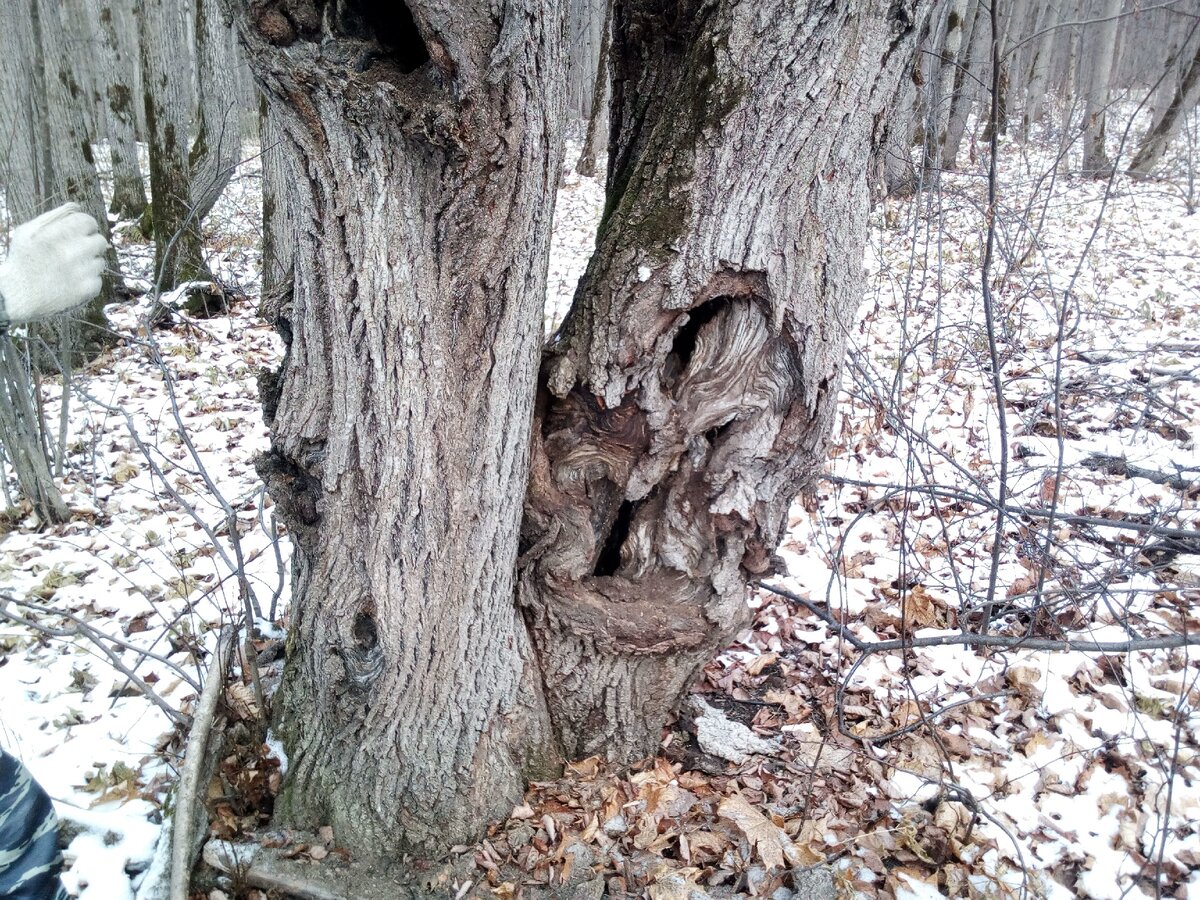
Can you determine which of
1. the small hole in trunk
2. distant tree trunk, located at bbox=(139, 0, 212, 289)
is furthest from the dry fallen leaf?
distant tree trunk, located at bbox=(139, 0, 212, 289)

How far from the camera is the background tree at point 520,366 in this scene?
5.67 feet

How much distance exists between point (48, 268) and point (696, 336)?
185 centimetres

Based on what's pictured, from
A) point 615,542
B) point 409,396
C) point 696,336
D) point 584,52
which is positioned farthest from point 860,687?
point 584,52

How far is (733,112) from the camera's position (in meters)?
1.88

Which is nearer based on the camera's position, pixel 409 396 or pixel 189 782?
pixel 409 396

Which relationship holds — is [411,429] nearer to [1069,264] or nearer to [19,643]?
[19,643]

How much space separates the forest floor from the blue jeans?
301mm

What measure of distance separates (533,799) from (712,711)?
764 mm

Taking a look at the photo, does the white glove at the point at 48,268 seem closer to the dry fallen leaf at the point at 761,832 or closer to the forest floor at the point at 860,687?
the forest floor at the point at 860,687

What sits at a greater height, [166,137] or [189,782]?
[166,137]

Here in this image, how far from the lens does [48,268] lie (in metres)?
2.10

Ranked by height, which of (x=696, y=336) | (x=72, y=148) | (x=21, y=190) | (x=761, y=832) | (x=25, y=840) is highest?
(x=72, y=148)

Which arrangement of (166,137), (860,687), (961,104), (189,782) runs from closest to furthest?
(189,782) < (860,687) < (166,137) < (961,104)

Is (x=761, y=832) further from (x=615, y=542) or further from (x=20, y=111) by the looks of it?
(x=20, y=111)
